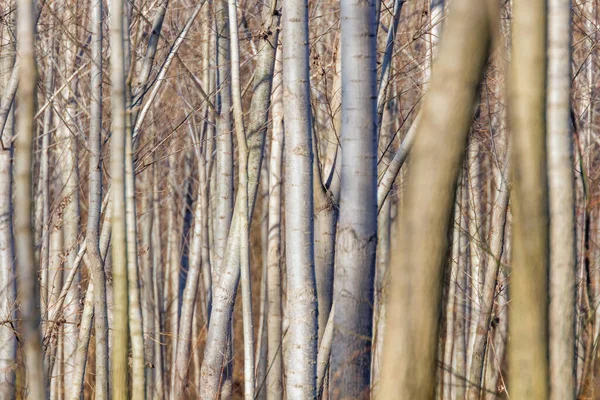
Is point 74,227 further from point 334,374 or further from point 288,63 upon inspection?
point 334,374

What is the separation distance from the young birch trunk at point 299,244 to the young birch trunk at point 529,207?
58.2 inches

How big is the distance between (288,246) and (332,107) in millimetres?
1936

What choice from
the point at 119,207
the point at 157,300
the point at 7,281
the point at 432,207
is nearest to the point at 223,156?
the point at 119,207

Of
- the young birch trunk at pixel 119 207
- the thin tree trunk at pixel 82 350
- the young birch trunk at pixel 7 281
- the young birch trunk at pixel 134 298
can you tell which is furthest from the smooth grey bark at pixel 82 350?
the young birch trunk at pixel 119 207

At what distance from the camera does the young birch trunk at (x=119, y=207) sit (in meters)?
4.12

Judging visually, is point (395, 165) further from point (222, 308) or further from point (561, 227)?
point (222, 308)

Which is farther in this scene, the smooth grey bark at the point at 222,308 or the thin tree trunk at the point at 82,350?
the thin tree trunk at the point at 82,350

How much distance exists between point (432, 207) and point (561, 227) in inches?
64.4

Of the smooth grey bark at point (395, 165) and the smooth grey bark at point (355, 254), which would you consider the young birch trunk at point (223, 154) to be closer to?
the smooth grey bark at point (395, 165)

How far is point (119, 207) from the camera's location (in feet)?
13.9

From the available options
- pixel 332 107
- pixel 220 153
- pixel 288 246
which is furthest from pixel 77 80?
pixel 288 246

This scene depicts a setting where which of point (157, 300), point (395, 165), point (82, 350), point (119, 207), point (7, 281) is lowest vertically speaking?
point (82, 350)

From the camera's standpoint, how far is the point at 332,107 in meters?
5.60

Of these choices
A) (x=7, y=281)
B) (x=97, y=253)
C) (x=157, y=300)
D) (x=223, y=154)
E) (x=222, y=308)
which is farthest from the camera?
(x=157, y=300)
